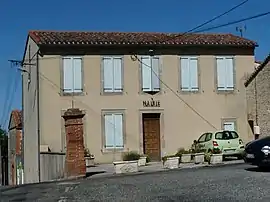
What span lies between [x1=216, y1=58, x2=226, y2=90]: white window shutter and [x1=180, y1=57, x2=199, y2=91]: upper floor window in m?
1.25

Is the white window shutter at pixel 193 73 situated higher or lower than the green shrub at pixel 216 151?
higher

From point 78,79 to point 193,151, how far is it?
22.1ft

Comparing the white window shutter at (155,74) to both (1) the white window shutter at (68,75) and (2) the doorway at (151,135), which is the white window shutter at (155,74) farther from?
(1) the white window shutter at (68,75)

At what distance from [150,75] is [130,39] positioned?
217 centimetres

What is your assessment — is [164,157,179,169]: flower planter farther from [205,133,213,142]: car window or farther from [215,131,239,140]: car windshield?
[205,133,213,142]: car window

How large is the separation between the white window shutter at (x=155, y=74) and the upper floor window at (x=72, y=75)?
3781 mm

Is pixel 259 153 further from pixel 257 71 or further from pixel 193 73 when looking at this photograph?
pixel 193 73

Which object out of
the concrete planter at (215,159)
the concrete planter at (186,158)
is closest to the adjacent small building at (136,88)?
the concrete planter at (186,158)

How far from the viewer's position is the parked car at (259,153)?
1694cm

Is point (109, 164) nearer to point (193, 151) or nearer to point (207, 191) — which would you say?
point (193, 151)

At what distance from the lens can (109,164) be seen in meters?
28.5

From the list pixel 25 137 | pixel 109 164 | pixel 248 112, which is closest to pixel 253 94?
pixel 248 112

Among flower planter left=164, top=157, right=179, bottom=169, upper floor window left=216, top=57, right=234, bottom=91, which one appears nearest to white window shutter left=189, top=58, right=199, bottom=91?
upper floor window left=216, top=57, right=234, bottom=91

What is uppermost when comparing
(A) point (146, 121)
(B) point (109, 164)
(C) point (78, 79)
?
(C) point (78, 79)
